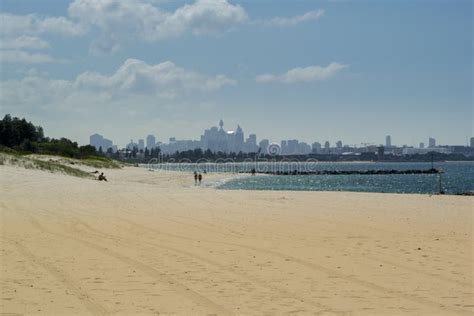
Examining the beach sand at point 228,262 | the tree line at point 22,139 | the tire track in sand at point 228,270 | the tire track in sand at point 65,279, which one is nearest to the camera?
the tire track in sand at point 65,279

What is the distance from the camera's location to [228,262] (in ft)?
31.4

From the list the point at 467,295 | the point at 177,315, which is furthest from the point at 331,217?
the point at 177,315

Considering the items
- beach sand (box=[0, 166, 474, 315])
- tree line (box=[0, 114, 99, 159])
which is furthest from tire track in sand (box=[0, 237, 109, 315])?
tree line (box=[0, 114, 99, 159])

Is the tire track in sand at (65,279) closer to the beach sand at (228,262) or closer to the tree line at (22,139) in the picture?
the beach sand at (228,262)

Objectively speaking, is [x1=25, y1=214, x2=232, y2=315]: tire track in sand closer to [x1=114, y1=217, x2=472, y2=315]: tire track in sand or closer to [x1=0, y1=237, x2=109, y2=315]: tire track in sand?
[x1=0, y1=237, x2=109, y2=315]: tire track in sand

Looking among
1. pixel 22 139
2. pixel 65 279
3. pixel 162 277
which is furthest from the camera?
pixel 22 139

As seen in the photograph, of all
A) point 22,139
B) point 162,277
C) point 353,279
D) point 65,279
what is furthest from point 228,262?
point 22,139

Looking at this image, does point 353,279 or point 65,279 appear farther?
point 353,279

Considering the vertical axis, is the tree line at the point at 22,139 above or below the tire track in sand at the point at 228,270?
above

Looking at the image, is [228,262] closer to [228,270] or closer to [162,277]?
[228,270]

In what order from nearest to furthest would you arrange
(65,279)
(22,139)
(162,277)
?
(65,279) < (162,277) < (22,139)

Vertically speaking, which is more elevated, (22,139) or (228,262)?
(22,139)

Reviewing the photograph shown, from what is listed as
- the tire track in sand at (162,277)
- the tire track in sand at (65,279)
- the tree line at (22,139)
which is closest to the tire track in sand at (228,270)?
the tire track in sand at (162,277)

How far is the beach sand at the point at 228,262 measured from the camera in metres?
7.13
